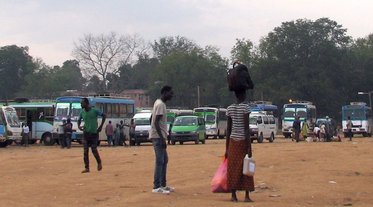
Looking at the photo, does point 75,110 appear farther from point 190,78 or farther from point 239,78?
point 190,78

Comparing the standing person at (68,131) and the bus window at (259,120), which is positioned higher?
the bus window at (259,120)

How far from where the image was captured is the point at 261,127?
44469mm

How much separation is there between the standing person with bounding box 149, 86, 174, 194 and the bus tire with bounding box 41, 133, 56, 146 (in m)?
30.6

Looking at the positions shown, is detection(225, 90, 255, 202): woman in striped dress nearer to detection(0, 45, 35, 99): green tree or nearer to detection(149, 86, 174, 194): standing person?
detection(149, 86, 174, 194): standing person

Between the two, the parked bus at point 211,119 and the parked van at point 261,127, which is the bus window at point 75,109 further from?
the parked bus at point 211,119

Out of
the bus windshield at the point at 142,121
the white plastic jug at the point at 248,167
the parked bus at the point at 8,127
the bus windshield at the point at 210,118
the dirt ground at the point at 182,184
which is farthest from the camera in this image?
the bus windshield at the point at 210,118

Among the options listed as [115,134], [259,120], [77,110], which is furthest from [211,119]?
[77,110]

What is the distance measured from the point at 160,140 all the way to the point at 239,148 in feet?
A: 6.48

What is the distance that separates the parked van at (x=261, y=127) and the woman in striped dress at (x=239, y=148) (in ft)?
104

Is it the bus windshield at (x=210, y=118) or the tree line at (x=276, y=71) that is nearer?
the bus windshield at (x=210, y=118)

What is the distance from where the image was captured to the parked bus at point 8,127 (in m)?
38.6

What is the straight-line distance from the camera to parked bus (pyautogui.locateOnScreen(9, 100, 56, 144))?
143 feet

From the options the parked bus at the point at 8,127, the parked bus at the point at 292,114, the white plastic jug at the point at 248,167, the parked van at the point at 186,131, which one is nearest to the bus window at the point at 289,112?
the parked bus at the point at 292,114

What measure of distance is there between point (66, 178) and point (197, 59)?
84.5 meters
